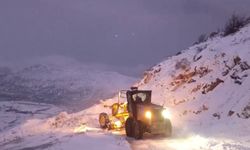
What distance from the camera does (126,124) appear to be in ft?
113

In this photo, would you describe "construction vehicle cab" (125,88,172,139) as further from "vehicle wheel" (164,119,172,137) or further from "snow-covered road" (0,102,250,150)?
"snow-covered road" (0,102,250,150)

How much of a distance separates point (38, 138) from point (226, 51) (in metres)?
18.3

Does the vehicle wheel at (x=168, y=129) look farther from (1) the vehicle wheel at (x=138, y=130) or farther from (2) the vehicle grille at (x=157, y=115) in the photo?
(1) the vehicle wheel at (x=138, y=130)

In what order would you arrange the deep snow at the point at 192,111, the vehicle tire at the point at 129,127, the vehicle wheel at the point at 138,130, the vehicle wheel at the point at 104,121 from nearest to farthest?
the deep snow at the point at 192,111, the vehicle wheel at the point at 138,130, the vehicle tire at the point at 129,127, the vehicle wheel at the point at 104,121

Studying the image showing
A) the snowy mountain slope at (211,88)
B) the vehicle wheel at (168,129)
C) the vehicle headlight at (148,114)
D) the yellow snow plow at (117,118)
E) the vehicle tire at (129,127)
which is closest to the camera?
the vehicle headlight at (148,114)

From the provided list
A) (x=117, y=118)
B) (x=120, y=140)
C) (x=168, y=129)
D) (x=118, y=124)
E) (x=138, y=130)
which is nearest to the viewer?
(x=120, y=140)

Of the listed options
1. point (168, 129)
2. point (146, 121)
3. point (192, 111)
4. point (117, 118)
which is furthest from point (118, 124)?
point (192, 111)

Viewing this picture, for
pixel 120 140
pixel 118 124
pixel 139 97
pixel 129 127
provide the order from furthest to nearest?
pixel 118 124, pixel 139 97, pixel 129 127, pixel 120 140

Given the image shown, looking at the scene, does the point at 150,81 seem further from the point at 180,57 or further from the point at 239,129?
the point at 239,129

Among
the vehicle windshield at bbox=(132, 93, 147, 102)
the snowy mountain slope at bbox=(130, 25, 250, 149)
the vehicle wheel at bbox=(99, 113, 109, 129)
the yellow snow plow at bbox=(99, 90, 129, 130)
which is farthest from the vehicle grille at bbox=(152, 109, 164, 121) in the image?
the vehicle wheel at bbox=(99, 113, 109, 129)

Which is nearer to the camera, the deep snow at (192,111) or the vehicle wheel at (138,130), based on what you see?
the deep snow at (192,111)

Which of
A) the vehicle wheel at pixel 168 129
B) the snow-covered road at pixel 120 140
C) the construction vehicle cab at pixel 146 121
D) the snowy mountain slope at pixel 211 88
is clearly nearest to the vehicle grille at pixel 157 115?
the construction vehicle cab at pixel 146 121

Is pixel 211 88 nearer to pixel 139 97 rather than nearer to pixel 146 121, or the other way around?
pixel 139 97

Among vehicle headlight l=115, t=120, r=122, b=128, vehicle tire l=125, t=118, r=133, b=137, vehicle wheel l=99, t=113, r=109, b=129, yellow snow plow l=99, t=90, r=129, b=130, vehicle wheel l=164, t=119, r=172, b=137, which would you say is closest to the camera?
vehicle wheel l=164, t=119, r=172, b=137
